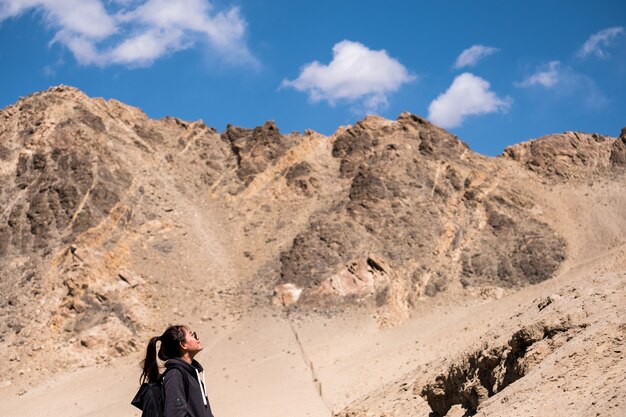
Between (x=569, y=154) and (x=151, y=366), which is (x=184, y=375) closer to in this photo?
(x=151, y=366)

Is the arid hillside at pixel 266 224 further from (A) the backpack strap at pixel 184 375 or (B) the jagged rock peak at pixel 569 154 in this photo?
(A) the backpack strap at pixel 184 375

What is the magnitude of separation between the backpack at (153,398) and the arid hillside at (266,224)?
19.8 m

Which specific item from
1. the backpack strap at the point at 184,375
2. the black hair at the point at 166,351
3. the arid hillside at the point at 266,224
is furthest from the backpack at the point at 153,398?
the arid hillside at the point at 266,224

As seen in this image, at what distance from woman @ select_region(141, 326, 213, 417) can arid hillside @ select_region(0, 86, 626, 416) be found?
64.5 ft

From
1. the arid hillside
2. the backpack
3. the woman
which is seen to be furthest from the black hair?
the arid hillside

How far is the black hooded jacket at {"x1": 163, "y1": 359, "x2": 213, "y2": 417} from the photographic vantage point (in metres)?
5.13

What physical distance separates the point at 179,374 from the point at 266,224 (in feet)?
119

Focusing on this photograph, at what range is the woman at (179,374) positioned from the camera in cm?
516

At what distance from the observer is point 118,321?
107 ft

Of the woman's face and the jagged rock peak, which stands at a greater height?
the jagged rock peak

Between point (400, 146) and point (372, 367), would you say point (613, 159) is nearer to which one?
point (400, 146)

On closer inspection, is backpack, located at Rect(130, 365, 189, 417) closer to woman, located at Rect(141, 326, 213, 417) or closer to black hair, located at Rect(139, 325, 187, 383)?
woman, located at Rect(141, 326, 213, 417)

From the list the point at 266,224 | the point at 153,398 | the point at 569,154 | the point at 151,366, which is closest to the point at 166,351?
the point at 151,366

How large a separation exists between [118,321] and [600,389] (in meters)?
28.2
